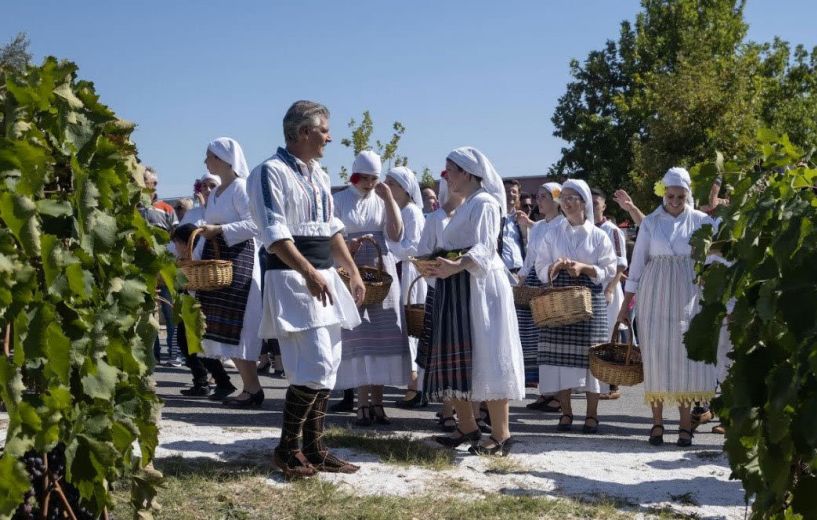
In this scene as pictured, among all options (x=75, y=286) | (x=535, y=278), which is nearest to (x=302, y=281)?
(x=75, y=286)

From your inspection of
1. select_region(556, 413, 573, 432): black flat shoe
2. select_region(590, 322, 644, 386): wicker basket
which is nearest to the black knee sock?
select_region(590, 322, 644, 386): wicker basket

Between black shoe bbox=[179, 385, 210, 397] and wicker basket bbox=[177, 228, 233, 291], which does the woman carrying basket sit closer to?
wicker basket bbox=[177, 228, 233, 291]

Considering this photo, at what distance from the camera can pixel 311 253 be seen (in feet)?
19.0

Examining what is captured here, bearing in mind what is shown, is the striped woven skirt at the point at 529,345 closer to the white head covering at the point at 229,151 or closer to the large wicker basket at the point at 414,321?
the large wicker basket at the point at 414,321

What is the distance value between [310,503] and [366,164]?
3657 millimetres

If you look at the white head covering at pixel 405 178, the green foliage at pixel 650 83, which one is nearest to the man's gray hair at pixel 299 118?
the white head covering at pixel 405 178

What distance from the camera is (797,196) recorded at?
3.13 meters

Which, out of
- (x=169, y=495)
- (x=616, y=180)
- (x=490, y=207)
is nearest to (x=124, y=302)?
(x=169, y=495)

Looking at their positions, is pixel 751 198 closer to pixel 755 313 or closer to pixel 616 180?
pixel 755 313

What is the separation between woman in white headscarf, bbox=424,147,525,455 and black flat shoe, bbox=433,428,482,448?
182 mm

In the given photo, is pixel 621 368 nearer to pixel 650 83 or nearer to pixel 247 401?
pixel 247 401

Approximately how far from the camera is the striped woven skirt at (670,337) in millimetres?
7691

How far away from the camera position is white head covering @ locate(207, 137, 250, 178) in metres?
8.42

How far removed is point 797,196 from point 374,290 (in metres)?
4.91
